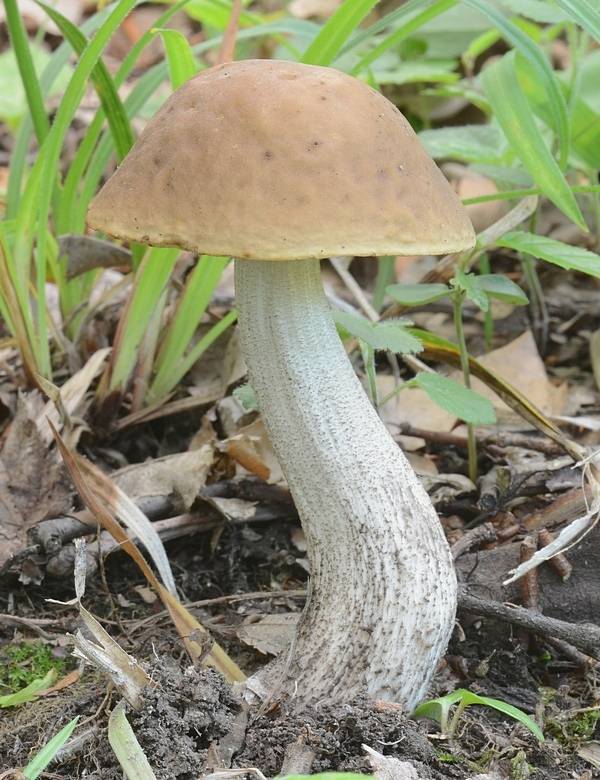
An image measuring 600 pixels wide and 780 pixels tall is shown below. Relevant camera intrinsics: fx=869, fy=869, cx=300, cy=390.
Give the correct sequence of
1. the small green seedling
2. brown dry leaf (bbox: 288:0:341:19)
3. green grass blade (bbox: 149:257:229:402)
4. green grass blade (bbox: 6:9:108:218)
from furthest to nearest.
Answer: brown dry leaf (bbox: 288:0:341:19), green grass blade (bbox: 6:9:108:218), green grass blade (bbox: 149:257:229:402), the small green seedling

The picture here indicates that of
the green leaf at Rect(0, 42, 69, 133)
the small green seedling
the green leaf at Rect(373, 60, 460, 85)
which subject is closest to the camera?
the small green seedling

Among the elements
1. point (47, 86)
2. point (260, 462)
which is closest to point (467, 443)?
point (260, 462)

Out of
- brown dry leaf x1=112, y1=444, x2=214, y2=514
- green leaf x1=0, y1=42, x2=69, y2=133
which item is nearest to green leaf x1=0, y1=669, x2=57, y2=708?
brown dry leaf x1=112, y1=444, x2=214, y2=514

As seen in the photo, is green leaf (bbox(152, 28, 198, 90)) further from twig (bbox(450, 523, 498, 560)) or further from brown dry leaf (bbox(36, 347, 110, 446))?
twig (bbox(450, 523, 498, 560))

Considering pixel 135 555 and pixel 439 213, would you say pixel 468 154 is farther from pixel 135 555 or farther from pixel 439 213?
pixel 135 555

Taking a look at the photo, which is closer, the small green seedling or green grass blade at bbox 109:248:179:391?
the small green seedling

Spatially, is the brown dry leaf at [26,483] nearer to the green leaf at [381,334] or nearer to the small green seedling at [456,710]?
the green leaf at [381,334]
